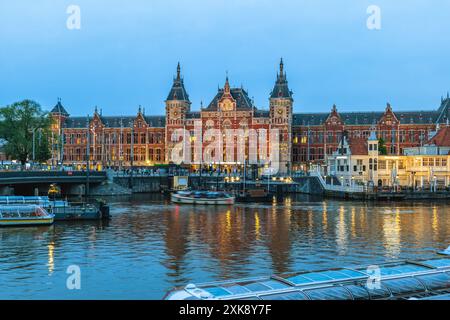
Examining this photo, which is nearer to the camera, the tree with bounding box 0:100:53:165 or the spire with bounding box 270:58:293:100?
the tree with bounding box 0:100:53:165

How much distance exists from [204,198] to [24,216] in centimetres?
3602

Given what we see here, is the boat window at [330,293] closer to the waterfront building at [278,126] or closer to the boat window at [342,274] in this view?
the boat window at [342,274]

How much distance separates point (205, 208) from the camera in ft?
266

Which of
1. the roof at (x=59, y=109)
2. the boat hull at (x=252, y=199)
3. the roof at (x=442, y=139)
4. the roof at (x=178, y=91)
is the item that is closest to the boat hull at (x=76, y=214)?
the boat hull at (x=252, y=199)

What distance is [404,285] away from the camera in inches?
813

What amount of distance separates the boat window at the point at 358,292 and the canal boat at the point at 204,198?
66.7 m

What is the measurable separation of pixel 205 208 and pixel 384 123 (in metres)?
85.5

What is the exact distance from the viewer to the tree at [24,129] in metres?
114

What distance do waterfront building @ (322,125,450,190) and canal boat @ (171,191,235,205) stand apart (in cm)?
3178

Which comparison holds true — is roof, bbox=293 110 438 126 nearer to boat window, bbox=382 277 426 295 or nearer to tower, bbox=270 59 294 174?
tower, bbox=270 59 294 174

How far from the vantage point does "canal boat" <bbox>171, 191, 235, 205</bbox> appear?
86562 mm

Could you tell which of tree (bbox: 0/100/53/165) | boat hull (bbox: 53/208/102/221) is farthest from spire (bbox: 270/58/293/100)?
boat hull (bbox: 53/208/102/221)
